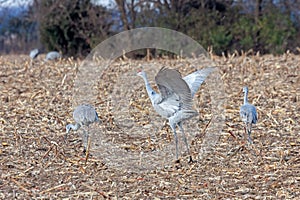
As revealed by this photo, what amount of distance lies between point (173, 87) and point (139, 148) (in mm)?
1265

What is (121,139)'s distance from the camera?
7.20 meters

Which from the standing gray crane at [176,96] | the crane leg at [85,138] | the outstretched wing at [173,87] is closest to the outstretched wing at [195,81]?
the standing gray crane at [176,96]

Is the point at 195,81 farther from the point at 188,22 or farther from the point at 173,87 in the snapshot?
the point at 188,22

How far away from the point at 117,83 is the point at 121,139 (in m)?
3.60

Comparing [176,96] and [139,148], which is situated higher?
[176,96]

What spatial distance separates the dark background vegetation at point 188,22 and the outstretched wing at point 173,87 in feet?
36.8

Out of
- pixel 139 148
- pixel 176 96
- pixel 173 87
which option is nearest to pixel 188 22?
pixel 139 148

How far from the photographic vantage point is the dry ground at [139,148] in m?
5.36

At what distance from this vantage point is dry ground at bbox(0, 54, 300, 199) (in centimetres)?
536

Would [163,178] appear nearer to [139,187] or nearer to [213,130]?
[139,187]

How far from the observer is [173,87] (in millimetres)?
5734

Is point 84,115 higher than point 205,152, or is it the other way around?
point 84,115

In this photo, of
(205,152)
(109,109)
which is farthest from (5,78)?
(205,152)

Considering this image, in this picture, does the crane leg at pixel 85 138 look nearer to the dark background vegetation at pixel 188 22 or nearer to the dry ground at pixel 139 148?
the dry ground at pixel 139 148
